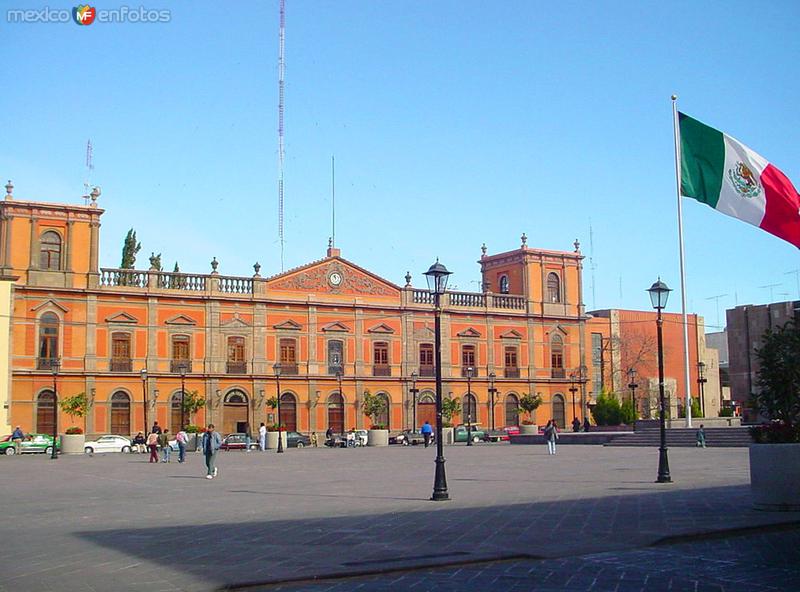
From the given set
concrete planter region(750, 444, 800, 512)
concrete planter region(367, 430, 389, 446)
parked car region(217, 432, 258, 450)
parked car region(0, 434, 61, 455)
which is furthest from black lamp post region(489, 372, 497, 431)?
concrete planter region(750, 444, 800, 512)

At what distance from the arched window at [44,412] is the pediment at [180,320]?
7495 millimetres

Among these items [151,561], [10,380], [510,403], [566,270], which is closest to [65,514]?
[151,561]

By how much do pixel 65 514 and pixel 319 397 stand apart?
43.3 metres

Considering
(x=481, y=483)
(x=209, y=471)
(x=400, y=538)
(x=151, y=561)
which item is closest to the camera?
(x=151, y=561)

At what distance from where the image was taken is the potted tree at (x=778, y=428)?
12.6 meters

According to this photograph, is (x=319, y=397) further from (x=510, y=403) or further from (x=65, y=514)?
(x=65, y=514)

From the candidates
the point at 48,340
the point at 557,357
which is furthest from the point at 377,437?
the point at 557,357

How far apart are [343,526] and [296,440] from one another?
4071cm

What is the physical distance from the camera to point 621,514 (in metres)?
13.1

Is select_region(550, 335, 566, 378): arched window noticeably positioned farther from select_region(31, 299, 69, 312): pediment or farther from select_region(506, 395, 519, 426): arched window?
select_region(31, 299, 69, 312): pediment

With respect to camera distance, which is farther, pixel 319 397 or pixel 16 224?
pixel 319 397

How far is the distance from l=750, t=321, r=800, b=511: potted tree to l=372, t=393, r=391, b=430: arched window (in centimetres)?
4636

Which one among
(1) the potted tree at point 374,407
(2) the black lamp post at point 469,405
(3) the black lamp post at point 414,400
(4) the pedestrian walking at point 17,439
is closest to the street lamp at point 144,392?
(4) the pedestrian walking at point 17,439

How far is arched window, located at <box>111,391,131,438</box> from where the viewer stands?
170 feet
